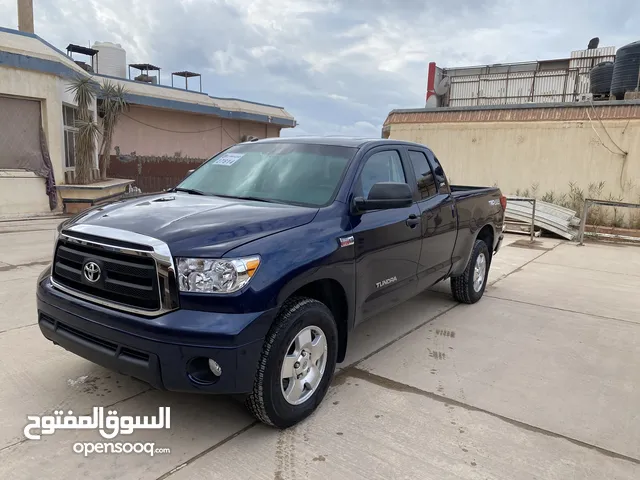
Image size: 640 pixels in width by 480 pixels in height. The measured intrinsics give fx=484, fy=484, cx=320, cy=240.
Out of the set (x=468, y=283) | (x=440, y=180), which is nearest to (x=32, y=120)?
(x=440, y=180)

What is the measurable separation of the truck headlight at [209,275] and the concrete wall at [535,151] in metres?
13.0

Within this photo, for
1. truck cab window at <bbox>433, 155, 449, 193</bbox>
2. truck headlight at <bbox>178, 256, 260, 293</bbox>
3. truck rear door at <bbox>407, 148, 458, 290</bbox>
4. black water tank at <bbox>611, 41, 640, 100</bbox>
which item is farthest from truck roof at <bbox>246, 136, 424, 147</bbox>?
black water tank at <bbox>611, 41, 640, 100</bbox>

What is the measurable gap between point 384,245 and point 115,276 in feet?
6.55

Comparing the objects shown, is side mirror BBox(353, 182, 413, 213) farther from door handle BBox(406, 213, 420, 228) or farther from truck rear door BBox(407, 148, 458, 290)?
truck rear door BBox(407, 148, 458, 290)

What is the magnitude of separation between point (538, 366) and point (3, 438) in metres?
3.97

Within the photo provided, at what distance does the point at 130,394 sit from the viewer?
337 centimetres

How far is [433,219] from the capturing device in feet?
15.3

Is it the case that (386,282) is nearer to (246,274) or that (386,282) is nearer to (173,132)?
(246,274)

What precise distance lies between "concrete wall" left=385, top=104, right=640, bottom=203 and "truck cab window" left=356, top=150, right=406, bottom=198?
34.9 feet

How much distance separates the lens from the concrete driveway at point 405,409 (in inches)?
106

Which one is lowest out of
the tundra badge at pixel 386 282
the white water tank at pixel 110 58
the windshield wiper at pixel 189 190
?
the tundra badge at pixel 386 282

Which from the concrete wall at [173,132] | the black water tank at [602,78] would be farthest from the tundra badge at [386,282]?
the concrete wall at [173,132]

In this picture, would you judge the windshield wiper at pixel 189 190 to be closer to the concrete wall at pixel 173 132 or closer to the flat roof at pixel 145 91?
the flat roof at pixel 145 91

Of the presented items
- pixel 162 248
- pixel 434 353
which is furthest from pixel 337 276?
pixel 434 353
